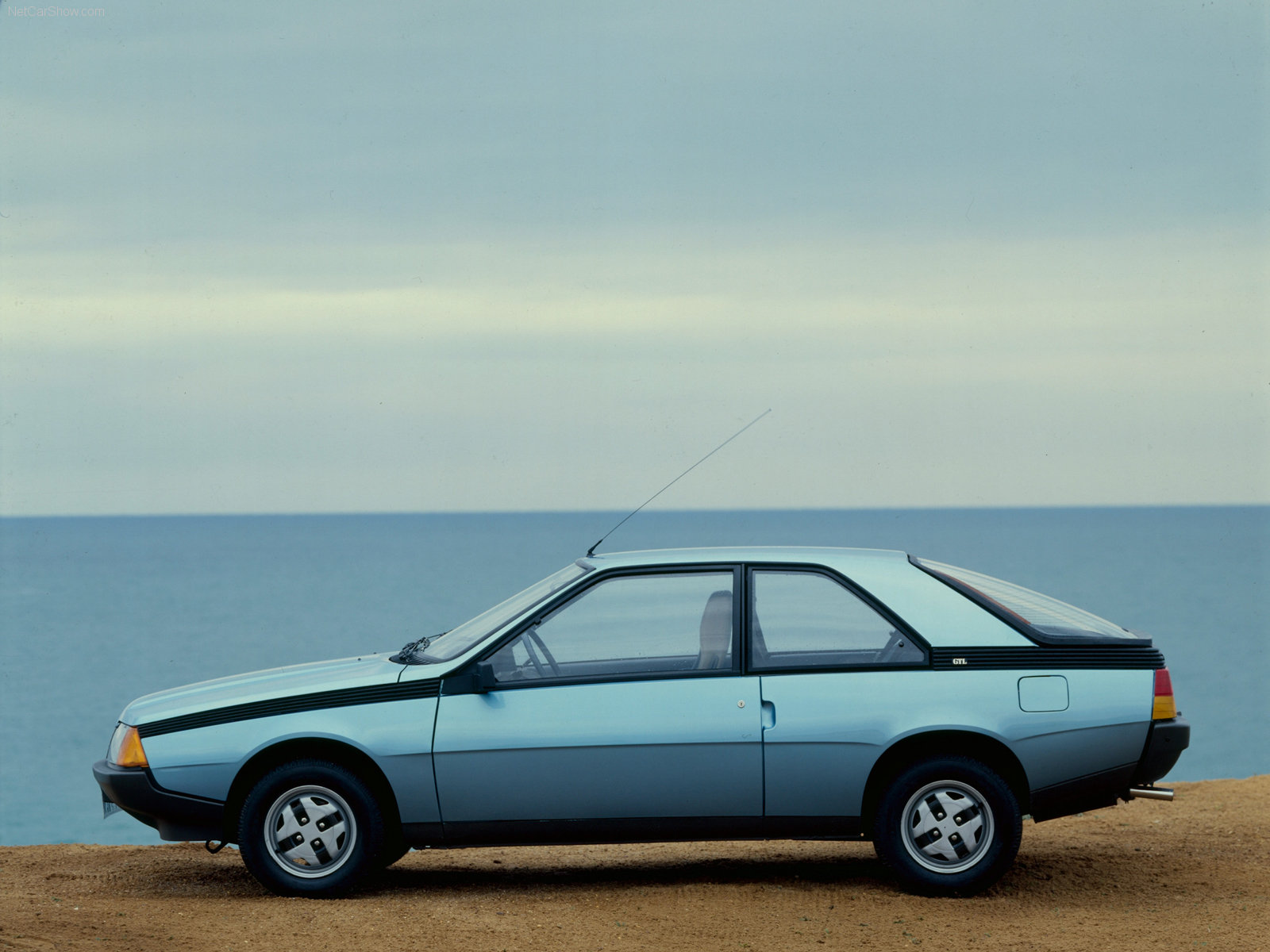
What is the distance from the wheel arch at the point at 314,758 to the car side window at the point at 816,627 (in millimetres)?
1918

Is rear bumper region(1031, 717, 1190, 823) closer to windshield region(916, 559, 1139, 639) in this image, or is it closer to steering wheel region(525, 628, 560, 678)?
windshield region(916, 559, 1139, 639)

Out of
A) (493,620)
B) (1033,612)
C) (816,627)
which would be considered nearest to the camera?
(816,627)

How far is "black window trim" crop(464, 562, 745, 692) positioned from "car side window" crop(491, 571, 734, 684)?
0.05 ft

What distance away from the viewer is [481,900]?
23.2 ft

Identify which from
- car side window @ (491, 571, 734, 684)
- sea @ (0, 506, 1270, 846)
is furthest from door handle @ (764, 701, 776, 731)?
sea @ (0, 506, 1270, 846)

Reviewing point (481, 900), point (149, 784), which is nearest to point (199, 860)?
point (149, 784)

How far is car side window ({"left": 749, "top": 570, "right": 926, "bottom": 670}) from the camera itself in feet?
23.0

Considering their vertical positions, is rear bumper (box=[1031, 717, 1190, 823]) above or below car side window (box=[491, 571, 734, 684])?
below

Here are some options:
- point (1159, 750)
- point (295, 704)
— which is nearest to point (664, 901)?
point (295, 704)

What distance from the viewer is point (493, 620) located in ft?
24.1

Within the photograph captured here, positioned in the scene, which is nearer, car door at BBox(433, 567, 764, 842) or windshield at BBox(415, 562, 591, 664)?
car door at BBox(433, 567, 764, 842)

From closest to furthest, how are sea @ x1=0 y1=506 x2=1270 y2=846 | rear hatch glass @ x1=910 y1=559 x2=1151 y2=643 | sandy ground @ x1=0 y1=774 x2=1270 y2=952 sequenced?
sandy ground @ x1=0 y1=774 x2=1270 y2=952 → rear hatch glass @ x1=910 y1=559 x2=1151 y2=643 → sea @ x1=0 y1=506 x2=1270 y2=846

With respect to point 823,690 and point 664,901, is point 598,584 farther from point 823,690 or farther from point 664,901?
point 664,901

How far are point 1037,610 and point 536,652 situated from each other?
254 cm
